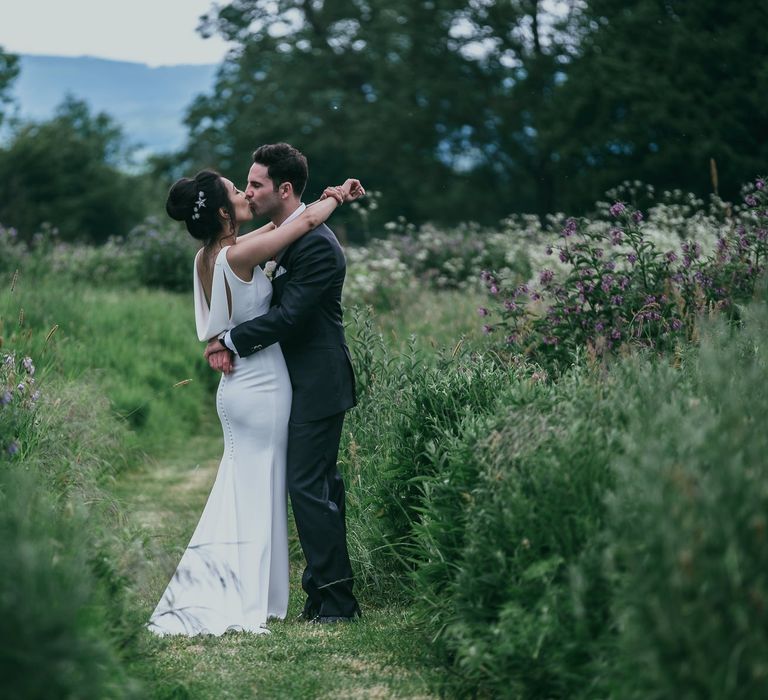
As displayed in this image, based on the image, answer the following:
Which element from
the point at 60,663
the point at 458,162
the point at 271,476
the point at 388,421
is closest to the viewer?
the point at 60,663

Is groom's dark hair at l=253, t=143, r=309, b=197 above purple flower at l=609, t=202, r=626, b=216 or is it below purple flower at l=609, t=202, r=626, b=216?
above

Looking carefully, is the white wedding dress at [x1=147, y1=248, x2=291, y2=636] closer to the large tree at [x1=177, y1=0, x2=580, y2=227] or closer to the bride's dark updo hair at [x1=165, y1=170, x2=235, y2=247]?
the bride's dark updo hair at [x1=165, y1=170, x2=235, y2=247]

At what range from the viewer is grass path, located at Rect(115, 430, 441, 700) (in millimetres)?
4137

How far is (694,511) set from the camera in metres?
2.76

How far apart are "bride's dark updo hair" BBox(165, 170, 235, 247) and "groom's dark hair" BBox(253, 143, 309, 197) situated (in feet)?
0.84

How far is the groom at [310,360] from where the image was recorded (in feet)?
17.4

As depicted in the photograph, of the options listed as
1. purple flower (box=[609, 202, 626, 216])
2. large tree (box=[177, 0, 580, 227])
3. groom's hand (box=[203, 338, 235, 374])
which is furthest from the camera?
large tree (box=[177, 0, 580, 227])

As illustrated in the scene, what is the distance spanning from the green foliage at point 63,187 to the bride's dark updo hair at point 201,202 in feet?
104

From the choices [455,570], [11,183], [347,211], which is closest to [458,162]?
[347,211]

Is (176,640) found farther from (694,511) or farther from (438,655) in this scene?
(694,511)

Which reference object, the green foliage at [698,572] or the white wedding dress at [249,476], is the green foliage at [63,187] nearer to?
the white wedding dress at [249,476]

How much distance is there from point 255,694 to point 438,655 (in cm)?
80

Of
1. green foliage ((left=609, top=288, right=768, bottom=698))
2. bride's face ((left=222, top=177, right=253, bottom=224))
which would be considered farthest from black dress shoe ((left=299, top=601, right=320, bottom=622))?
green foliage ((left=609, top=288, right=768, bottom=698))

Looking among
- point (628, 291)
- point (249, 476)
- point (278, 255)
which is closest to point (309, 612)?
point (249, 476)
